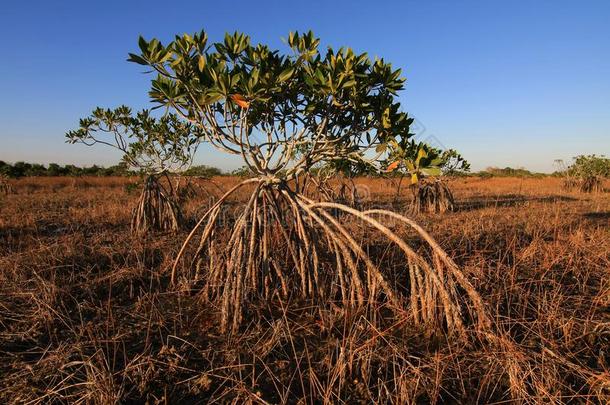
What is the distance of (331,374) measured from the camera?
2215 millimetres

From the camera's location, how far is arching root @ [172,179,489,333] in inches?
106

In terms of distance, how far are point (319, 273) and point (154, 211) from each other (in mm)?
4304

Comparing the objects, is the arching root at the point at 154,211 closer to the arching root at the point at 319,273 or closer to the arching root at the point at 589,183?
the arching root at the point at 319,273

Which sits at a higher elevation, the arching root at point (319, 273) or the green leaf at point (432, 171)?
the green leaf at point (432, 171)

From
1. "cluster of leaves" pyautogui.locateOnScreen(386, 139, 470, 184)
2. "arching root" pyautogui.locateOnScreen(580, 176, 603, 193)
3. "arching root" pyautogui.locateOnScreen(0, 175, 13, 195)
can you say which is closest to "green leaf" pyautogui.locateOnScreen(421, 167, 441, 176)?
"cluster of leaves" pyautogui.locateOnScreen(386, 139, 470, 184)

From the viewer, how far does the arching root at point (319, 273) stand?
270cm

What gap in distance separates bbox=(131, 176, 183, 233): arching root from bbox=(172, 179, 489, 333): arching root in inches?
117

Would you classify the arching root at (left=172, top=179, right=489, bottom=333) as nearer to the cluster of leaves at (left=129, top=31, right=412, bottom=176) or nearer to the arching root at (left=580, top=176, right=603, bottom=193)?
the cluster of leaves at (left=129, top=31, right=412, bottom=176)

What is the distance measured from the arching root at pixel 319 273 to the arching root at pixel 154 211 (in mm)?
2983

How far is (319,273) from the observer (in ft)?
11.7

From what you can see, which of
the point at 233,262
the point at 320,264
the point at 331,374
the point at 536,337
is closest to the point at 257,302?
the point at 233,262

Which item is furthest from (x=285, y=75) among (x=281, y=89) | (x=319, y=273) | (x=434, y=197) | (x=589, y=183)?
(x=589, y=183)

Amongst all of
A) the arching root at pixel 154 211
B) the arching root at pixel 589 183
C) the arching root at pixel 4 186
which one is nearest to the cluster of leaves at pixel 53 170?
the arching root at pixel 4 186

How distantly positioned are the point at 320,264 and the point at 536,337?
201 centimetres
